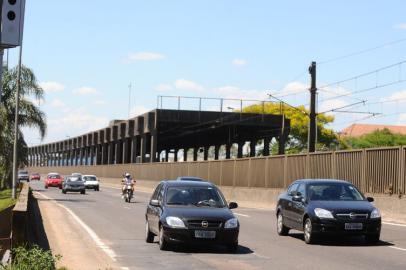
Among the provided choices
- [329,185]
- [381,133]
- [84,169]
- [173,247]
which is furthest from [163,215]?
[381,133]

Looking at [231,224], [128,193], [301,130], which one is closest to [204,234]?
[231,224]

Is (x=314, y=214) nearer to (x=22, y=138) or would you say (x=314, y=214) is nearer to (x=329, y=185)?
(x=329, y=185)

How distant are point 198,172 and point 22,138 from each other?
16330 mm

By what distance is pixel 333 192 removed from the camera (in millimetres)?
17156

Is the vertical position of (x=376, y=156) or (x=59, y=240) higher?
(x=376, y=156)

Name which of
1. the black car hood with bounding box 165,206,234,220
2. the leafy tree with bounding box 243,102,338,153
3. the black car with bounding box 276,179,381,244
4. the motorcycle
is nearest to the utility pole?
the motorcycle

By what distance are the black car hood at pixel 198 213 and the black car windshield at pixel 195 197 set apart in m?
0.35

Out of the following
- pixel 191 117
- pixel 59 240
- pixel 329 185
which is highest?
pixel 191 117

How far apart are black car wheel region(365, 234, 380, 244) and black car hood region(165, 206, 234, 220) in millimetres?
3935

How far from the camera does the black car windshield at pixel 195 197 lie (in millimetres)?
15039

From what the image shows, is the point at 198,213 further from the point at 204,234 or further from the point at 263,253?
the point at 263,253

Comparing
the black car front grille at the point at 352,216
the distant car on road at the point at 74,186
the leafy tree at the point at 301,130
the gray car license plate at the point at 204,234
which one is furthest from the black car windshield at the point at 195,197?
the leafy tree at the point at 301,130

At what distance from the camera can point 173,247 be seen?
49.6ft

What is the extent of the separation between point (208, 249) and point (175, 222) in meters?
1.35
